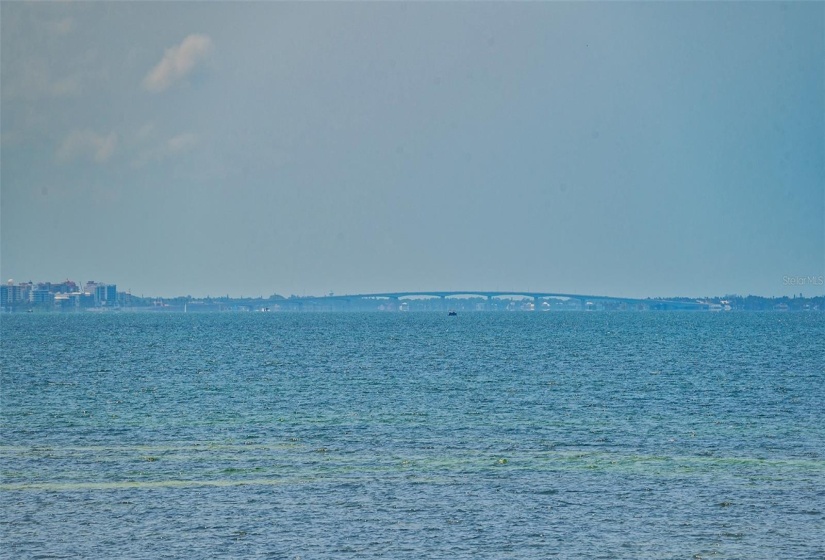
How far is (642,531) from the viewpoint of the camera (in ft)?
87.8

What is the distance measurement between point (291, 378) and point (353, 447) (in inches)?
1472

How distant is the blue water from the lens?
26.0 m

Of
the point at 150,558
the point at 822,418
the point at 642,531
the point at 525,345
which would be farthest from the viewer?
the point at 525,345

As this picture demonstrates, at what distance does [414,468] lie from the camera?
35188mm

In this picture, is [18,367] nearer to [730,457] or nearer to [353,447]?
[353,447]

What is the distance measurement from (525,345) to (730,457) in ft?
309

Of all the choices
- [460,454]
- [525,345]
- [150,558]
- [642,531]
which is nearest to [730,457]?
[460,454]

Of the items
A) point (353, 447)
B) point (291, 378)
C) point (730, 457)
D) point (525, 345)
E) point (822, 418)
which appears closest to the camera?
point (730, 457)

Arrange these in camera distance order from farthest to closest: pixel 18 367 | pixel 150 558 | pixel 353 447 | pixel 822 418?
pixel 18 367, pixel 822 418, pixel 353 447, pixel 150 558

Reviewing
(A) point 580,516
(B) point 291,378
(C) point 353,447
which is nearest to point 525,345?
(B) point 291,378

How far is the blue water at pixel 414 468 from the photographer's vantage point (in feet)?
85.4

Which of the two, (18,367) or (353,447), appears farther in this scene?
(18,367)

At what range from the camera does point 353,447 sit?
40.1 meters

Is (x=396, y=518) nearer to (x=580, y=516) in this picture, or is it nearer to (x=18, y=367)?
(x=580, y=516)
